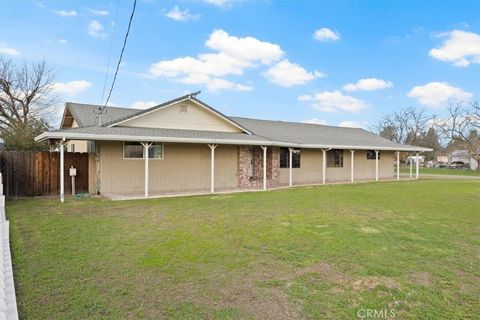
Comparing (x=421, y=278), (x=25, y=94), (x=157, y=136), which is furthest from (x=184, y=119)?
(x=25, y=94)

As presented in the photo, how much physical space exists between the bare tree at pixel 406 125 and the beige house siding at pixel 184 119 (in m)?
42.7

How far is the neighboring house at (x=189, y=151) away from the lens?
1241 cm

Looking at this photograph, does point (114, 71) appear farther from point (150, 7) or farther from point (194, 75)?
point (194, 75)

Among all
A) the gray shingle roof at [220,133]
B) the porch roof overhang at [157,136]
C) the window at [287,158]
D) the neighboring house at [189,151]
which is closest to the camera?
the porch roof overhang at [157,136]

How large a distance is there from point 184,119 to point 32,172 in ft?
19.9

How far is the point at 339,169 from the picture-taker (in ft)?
65.8

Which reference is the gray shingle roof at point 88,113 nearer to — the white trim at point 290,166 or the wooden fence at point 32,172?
the wooden fence at point 32,172

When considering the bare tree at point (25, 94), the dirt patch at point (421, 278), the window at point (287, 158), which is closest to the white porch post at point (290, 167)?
the window at point (287, 158)

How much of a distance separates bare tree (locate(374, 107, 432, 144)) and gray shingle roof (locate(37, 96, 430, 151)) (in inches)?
1152

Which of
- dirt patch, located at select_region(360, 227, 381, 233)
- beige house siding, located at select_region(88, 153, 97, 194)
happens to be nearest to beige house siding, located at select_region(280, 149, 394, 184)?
beige house siding, located at select_region(88, 153, 97, 194)

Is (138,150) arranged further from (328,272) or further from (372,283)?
(372,283)

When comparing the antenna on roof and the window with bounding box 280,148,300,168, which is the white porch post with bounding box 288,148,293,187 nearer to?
the window with bounding box 280,148,300,168

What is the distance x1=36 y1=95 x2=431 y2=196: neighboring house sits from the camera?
1241 cm

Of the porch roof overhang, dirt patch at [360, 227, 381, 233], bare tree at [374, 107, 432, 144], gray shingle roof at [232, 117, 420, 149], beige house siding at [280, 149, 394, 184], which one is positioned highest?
bare tree at [374, 107, 432, 144]
